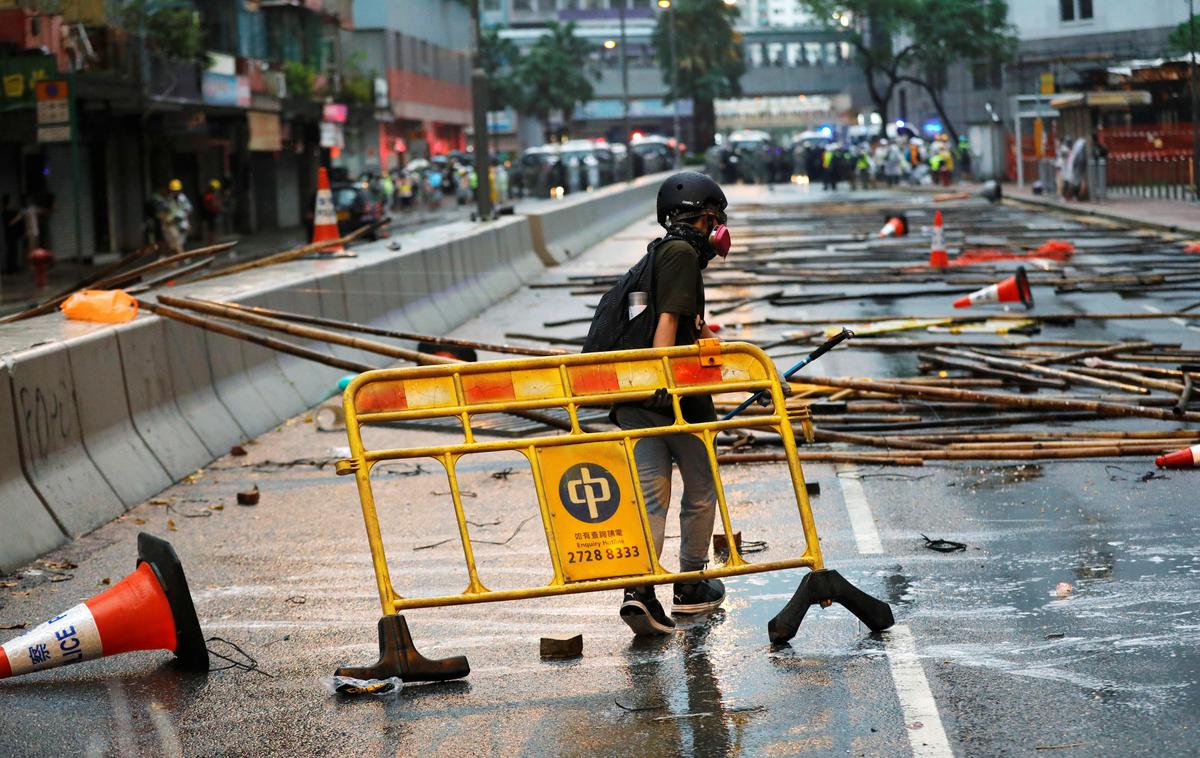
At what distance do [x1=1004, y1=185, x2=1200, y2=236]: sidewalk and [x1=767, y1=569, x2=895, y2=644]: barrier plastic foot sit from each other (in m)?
25.3

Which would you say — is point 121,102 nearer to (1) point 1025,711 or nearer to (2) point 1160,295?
(2) point 1160,295

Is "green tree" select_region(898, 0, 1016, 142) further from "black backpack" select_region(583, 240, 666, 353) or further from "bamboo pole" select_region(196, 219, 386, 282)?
"black backpack" select_region(583, 240, 666, 353)

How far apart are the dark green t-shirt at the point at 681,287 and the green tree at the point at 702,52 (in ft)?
349

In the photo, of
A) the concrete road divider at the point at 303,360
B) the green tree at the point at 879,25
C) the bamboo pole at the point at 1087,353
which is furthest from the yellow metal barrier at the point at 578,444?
the green tree at the point at 879,25

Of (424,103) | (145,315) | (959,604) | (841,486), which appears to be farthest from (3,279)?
(424,103)

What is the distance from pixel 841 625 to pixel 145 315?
5892 millimetres

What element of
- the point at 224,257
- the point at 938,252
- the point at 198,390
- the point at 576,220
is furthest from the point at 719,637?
the point at 224,257

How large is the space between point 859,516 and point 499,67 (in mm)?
121536

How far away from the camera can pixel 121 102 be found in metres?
44.2

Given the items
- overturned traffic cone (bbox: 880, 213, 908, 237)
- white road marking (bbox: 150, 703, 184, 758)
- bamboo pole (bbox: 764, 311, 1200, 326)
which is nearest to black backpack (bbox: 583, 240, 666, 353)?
white road marking (bbox: 150, 703, 184, 758)

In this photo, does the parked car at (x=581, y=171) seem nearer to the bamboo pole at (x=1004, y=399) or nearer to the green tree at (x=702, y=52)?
the green tree at (x=702, y=52)

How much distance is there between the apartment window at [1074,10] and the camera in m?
76.2

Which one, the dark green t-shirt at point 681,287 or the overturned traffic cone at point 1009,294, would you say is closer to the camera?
the dark green t-shirt at point 681,287

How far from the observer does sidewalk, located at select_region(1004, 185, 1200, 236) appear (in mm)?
33156
